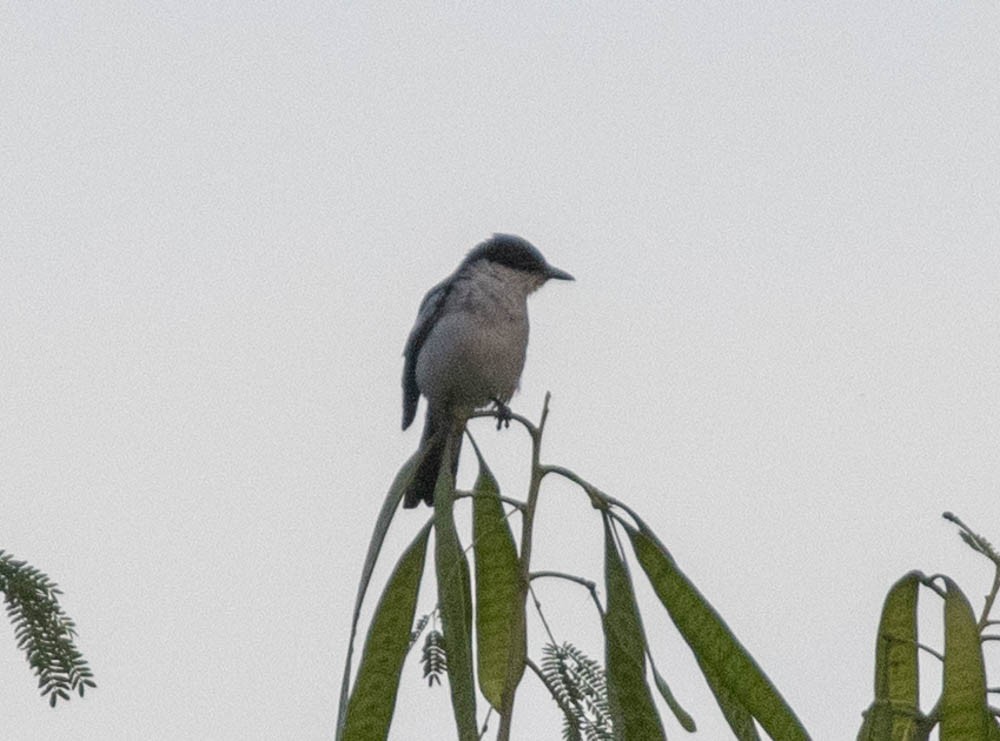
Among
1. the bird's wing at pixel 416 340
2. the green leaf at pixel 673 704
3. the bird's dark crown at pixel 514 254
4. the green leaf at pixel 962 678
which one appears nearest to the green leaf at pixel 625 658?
the green leaf at pixel 673 704

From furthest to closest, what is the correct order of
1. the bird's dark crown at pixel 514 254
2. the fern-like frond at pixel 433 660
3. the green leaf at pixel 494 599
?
the bird's dark crown at pixel 514 254, the fern-like frond at pixel 433 660, the green leaf at pixel 494 599

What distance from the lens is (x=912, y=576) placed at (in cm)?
269

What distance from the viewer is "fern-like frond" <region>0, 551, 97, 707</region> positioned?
2715mm

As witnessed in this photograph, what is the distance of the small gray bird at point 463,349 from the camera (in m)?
5.98

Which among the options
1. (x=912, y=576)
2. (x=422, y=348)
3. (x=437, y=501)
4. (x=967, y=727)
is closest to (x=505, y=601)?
(x=437, y=501)

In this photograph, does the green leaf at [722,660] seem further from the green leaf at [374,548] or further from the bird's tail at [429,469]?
the bird's tail at [429,469]

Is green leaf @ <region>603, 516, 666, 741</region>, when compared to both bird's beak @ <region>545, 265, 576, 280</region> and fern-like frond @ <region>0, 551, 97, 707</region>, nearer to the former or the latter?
fern-like frond @ <region>0, 551, 97, 707</region>

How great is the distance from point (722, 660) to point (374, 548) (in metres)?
0.69

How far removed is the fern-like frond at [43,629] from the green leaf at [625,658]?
0.92m

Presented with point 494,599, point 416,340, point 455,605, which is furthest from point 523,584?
point 416,340

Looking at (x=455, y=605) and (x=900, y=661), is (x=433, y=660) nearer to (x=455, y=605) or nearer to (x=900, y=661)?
(x=455, y=605)

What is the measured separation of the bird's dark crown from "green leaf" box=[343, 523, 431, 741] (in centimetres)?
362

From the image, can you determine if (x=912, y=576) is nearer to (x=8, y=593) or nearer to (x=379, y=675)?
(x=379, y=675)

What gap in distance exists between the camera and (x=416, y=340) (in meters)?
6.35
